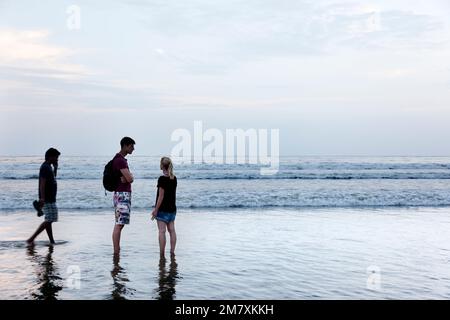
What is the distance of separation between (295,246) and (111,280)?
4314 mm

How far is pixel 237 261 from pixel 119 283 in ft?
7.75

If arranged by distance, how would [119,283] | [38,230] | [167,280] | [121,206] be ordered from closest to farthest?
[119,283]
[167,280]
[121,206]
[38,230]

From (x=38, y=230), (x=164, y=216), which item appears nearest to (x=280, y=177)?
(x=38, y=230)

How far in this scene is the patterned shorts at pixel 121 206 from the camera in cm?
789

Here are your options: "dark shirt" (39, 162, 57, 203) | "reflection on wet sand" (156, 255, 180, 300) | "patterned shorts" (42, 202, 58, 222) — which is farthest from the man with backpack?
"patterned shorts" (42, 202, 58, 222)

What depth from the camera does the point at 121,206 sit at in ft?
25.9

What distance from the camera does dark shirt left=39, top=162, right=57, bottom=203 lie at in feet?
29.9

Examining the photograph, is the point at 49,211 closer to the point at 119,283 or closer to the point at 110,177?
the point at 110,177

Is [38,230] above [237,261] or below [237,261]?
above

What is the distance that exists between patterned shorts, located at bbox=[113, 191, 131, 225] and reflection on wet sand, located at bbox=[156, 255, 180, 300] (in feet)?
3.26

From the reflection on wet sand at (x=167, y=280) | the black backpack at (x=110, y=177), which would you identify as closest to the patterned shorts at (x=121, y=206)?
the black backpack at (x=110, y=177)

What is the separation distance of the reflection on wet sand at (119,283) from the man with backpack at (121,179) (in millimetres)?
857
